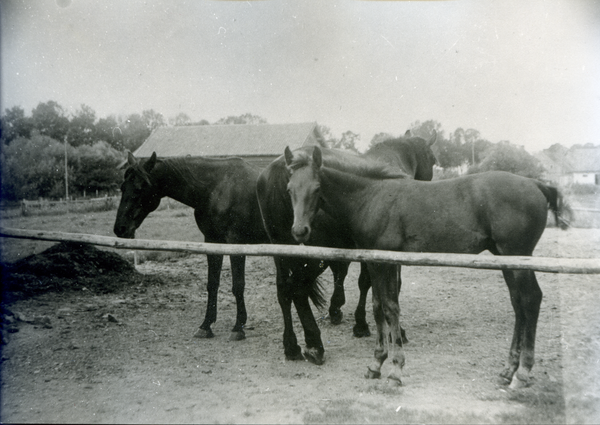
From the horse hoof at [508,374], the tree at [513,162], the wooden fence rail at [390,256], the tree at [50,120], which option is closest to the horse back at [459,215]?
the wooden fence rail at [390,256]

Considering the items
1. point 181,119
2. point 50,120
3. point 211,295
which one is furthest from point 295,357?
point 181,119

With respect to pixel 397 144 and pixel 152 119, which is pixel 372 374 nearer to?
pixel 397 144

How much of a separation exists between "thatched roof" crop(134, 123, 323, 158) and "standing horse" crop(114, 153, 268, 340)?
1644 cm

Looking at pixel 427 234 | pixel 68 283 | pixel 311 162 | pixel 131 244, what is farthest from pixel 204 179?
pixel 68 283

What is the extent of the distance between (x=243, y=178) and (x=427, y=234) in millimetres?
2815

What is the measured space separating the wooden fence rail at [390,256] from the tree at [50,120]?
337 cm

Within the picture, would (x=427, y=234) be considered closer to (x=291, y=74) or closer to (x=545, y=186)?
(x=545, y=186)

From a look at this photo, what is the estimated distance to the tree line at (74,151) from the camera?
275 inches

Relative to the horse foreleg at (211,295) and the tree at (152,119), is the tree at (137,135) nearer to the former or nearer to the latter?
the tree at (152,119)

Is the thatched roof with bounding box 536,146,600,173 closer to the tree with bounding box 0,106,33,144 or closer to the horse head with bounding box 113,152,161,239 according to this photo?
the horse head with bounding box 113,152,161,239

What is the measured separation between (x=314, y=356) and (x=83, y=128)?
10337 mm

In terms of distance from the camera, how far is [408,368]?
13.7 ft

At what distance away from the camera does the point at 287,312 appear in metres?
4.67

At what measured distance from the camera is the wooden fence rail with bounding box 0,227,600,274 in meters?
2.94
